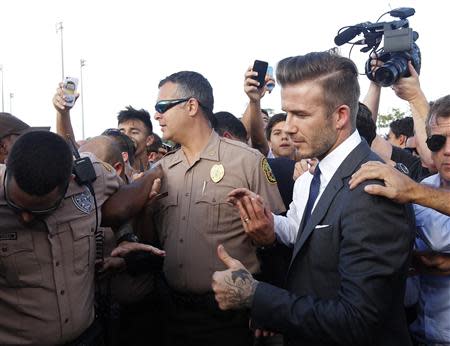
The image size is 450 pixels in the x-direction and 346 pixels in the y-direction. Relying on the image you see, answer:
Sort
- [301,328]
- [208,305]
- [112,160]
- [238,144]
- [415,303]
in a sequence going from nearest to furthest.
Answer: [301,328] < [415,303] < [208,305] < [238,144] < [112,160]

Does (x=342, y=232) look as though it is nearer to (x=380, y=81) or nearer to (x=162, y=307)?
(x=380, y=81)

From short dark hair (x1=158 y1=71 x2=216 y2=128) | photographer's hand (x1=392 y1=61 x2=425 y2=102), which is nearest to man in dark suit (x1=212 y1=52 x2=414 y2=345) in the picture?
photographer's hand (x1=392 y1=61 x2=425 y2=102)

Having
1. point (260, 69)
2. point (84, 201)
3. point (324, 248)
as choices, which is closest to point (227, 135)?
point (260, 69)

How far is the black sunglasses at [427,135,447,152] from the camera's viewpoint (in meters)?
2.32

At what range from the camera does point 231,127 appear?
412 cm

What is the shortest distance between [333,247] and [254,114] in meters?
2.32

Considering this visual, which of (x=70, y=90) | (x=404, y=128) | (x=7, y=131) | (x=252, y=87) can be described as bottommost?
(x=404, y=128)

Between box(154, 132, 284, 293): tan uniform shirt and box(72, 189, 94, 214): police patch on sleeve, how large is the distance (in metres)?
0.75

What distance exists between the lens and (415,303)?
2.64 m

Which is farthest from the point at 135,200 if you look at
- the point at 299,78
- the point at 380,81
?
the point at 380,81

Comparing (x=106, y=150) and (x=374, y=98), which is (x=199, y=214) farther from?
(x=374, y=98)

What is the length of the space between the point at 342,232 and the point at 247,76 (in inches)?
79.1

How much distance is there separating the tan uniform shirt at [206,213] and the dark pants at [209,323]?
0.09m

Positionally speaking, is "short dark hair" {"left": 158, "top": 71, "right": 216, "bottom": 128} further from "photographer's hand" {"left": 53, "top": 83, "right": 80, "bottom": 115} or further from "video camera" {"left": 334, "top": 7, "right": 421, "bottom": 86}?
"video camera" {"left": 334, "top": 7, "right": 421, "bottom": 86}
